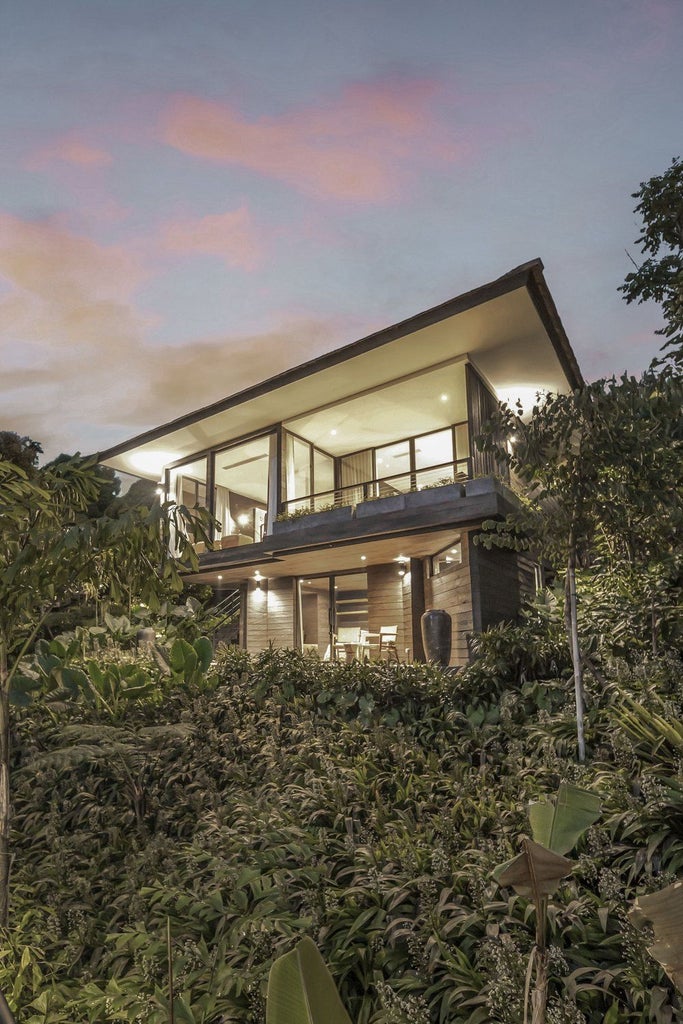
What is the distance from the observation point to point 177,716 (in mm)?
7477

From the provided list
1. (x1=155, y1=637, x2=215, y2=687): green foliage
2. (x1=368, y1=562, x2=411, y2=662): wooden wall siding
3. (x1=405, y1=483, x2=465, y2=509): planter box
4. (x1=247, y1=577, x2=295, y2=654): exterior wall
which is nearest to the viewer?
(x1=155, y1=637, x2=215, y2=687): green foliage

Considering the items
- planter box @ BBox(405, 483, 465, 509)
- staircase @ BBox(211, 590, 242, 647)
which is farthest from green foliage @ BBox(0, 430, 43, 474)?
staircase @ BBox(211, 590, 242, 647)

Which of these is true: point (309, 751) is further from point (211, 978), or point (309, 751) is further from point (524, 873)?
point (524, 873)

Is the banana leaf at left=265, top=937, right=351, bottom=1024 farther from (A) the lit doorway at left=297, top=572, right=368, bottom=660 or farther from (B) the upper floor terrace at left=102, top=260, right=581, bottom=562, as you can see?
(A) the lit doorway at left=297, top=572, right=368, bottom=660

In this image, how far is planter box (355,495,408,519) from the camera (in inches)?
471

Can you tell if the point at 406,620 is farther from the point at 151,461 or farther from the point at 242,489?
the point at 151,461

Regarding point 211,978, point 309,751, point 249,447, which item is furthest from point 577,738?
point 249,447

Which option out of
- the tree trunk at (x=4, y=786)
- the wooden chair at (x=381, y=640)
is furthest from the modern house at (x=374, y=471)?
the tree trunk at (x=4, y=786)

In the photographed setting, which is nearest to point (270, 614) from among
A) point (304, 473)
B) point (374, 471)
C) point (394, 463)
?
point (304, 473)

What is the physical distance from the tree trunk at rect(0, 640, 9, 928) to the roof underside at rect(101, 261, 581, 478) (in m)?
8.95

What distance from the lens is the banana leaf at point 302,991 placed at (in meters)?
1.17

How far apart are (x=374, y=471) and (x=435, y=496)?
21.4 feet

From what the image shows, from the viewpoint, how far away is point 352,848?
3.85 meters

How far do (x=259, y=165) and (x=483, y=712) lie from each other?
7489 millimetres
